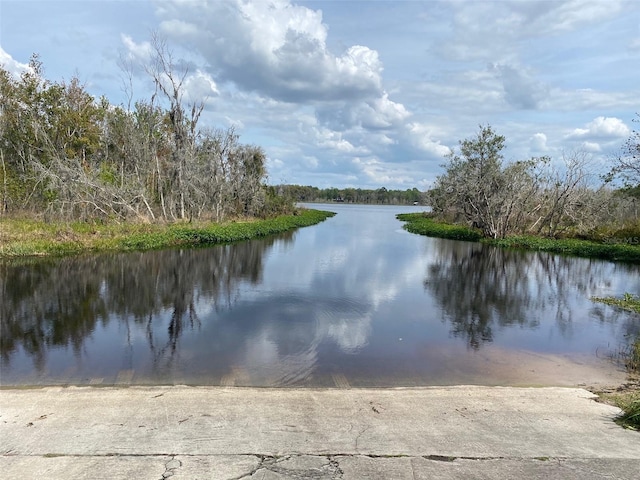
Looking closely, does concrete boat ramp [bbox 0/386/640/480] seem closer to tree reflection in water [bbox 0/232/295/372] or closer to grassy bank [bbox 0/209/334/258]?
tree reflection in water [bbox 0/232/295/372]

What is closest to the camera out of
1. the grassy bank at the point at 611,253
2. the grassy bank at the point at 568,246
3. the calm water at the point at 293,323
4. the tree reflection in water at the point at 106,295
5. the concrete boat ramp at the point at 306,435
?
the concrete boat ramp at the point at 306,435

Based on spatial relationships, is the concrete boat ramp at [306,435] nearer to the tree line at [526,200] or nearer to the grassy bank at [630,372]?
the grassy bank at [630,372]

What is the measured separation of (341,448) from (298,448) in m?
0.44

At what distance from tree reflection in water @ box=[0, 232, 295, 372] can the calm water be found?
5 cm

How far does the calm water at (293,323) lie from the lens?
754 centimetres

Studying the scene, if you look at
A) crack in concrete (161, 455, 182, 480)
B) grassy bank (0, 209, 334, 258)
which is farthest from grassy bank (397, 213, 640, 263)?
crack in concrete (161, 455, 182, 480)

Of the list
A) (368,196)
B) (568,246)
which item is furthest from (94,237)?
(368,196)

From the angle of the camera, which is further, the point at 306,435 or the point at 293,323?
the point at 293,323

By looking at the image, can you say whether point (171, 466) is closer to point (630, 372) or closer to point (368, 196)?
point (630, 372)

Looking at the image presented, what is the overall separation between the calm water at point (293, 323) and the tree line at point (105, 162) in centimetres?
920

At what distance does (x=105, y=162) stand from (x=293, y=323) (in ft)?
103

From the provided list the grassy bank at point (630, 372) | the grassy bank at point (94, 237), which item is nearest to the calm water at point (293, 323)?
the grassy bank at point (630, 372)

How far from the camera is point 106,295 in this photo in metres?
12.8

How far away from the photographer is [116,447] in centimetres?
422
